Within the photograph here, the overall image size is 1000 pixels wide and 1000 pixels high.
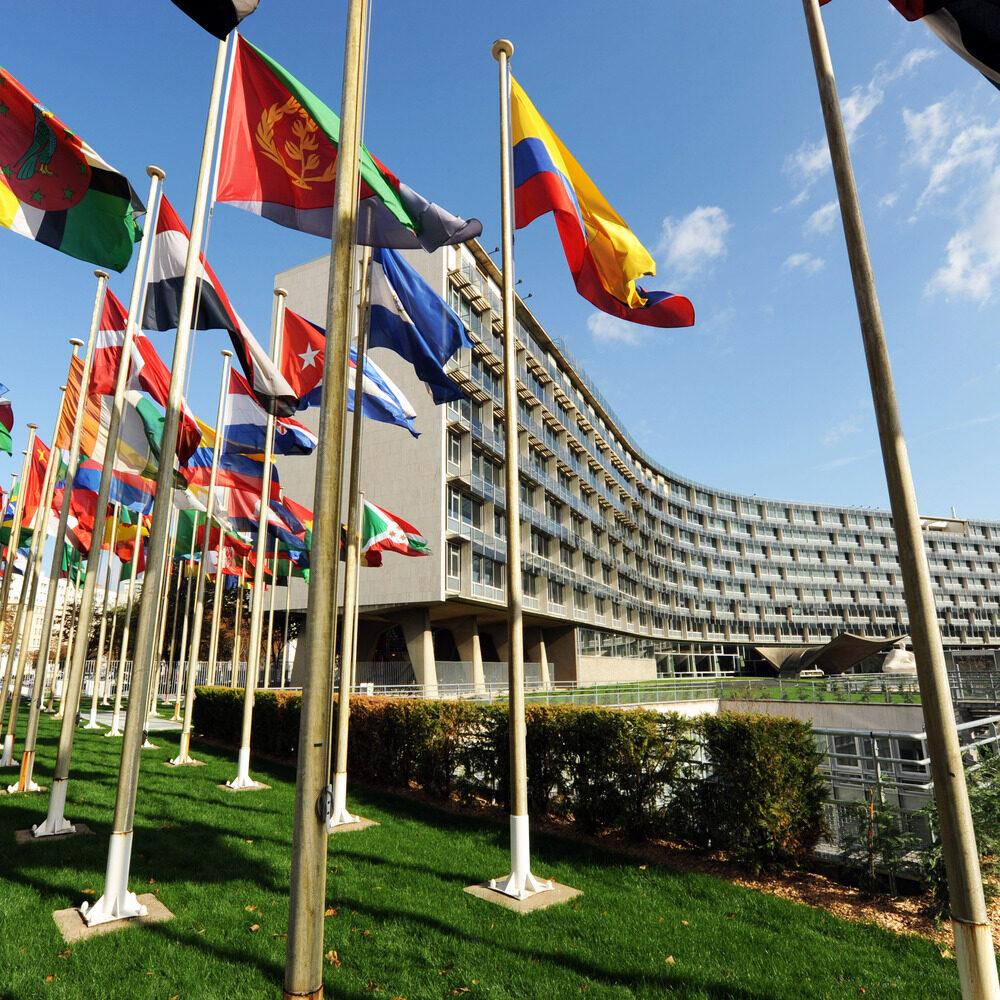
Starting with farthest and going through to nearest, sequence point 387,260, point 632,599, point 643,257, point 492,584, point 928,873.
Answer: point 632,599
point 492,584
point 387,260
point 643,257
point 928,873

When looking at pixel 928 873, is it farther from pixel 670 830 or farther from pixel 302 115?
pixel 302 115

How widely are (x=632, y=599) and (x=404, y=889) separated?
6398cm

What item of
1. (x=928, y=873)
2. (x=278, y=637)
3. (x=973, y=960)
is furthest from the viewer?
(x=278, y=637)

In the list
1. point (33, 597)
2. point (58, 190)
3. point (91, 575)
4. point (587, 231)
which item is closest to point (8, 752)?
point (33, 597)

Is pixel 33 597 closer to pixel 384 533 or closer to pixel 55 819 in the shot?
pixel 55 819

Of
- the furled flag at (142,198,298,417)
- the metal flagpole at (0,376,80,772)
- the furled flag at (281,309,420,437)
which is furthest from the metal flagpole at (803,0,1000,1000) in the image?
the metal flagpole at (0,376,80,772)

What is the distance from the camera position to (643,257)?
8.23 metres

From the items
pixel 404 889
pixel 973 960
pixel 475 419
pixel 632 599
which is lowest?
pixel 404 889

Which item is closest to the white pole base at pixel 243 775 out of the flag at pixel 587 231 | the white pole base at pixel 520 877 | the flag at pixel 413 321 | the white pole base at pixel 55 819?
the white pole base at pixel 55 819

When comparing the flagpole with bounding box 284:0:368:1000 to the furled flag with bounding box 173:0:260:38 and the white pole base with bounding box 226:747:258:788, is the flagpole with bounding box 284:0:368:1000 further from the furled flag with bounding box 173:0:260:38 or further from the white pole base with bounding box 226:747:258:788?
the white pole base with bounding box 226:747:258:788

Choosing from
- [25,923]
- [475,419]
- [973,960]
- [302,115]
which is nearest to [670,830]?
[973,960]

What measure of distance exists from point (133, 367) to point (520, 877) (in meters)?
9.55

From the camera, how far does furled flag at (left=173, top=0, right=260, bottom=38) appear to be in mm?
6238

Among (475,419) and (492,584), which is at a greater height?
(475,419)
